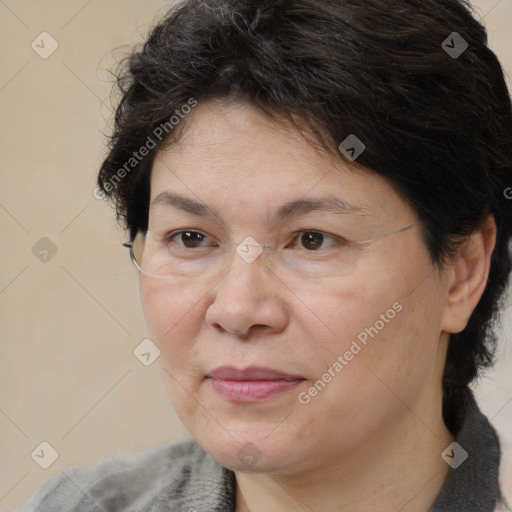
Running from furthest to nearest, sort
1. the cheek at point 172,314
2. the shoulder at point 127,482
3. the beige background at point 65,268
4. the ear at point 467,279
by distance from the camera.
A: the beige background at point 65,268
the shoulder at point 127,482
the ear at point 467,279
the cheek at point 172,314

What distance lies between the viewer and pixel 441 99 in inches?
70.5

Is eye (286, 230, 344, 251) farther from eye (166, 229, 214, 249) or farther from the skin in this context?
eye (166, 229, 214, 249)

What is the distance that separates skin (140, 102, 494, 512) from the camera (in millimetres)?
1719

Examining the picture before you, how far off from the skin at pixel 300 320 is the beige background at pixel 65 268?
140 centimetres

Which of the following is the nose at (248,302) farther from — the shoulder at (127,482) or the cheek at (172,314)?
the shoulder at (127,482)

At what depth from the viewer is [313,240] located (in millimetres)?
1765

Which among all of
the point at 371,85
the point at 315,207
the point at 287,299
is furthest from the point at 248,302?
the point at 371,85

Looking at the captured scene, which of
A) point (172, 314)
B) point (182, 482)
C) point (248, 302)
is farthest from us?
point (182, 482)

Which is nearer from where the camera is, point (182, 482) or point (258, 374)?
point (258, 374)

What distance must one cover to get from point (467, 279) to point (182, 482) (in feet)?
2.35

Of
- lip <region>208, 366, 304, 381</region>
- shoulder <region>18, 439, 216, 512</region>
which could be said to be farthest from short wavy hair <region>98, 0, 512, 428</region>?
shoulder <region>18, 439, 216, 512</region>

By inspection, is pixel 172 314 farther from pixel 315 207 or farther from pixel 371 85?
pixel 371 85

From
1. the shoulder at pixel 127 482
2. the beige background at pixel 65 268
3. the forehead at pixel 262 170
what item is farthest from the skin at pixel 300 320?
the beige background at pixel 65 268

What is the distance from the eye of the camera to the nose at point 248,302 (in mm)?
1681
